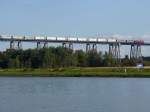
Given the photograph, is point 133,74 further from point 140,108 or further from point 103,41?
point 103,41

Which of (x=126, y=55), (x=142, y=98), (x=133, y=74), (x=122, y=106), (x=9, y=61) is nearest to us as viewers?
(x=122, y=106)

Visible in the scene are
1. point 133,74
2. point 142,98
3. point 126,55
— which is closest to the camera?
point 142,98

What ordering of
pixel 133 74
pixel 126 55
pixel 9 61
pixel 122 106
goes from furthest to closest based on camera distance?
pixel 126 55 < pixel 9 61 < pixel 133 74 < pixel 122 106

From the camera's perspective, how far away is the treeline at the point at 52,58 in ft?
394

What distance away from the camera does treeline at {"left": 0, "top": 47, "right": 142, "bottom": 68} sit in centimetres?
12019

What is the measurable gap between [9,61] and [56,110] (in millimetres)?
92011

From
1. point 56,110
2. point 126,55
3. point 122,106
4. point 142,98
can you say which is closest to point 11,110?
point 56,110

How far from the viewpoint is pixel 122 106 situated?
1284 inches

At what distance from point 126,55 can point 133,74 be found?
177 ft

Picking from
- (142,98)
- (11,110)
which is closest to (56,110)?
(11,110)

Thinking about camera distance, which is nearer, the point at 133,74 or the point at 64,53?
the point at 133,74

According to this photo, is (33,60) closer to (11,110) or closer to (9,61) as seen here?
(9,61)

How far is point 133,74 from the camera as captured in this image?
84000 millimetres

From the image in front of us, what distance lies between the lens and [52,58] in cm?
12000
